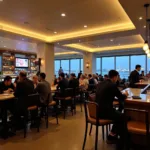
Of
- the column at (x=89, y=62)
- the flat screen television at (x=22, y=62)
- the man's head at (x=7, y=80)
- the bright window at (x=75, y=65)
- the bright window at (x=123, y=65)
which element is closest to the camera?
the man's head at (x=7, y=80)

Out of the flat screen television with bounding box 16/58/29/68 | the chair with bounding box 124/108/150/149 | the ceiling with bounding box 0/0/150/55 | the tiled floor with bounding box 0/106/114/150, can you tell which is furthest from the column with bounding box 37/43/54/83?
the chair with bounding box 124/108/150/149

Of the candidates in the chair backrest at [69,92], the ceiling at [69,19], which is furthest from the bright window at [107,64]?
the chair backrest at [69,92]

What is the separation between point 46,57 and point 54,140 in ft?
21.2

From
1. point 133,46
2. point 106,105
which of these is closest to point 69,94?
point 106,105

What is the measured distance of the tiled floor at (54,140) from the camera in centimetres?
310

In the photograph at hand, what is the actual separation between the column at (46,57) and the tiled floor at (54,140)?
5.41m

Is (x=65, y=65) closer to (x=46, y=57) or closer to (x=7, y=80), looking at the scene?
(x=46, y=57)

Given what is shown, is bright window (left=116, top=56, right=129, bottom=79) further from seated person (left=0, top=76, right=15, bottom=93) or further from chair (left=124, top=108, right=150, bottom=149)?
chair (left=124, top=108, right=150, bottom=149)

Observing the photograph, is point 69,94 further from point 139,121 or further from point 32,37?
point 32,37

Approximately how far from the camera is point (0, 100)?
351cm

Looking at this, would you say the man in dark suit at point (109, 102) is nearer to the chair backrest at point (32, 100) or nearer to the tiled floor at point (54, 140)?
the tiled floor at point (54, 140)

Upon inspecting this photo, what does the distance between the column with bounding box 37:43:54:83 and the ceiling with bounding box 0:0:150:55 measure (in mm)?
498

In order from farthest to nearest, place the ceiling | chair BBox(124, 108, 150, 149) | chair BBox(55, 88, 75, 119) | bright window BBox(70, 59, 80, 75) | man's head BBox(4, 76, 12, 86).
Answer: bright window BBox(70, 59, 80, 75)
chair BBox(55, 88, 75, 119)
the ceiling
man's head BBox(4, 76, 12, 86)
chair BBox(124, 108, 150, 149)

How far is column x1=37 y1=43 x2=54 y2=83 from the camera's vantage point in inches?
365
